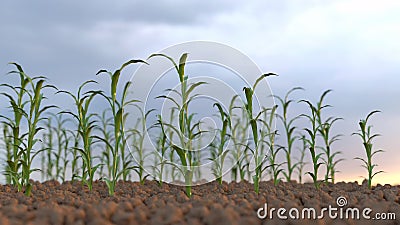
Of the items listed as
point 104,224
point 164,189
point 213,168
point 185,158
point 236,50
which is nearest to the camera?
point 104,224

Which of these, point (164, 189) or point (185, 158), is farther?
point (164, 189)

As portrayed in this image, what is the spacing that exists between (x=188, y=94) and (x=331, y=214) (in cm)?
146

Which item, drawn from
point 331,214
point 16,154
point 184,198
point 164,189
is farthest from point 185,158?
point 16,154

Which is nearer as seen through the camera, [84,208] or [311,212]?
[84,208]

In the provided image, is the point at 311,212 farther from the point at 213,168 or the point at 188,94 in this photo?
the point at 213,168

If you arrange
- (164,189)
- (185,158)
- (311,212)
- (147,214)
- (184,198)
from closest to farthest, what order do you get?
1. (147,214)
2. (311,212)
3. (184,198)
4. (185,158)
5. (164,189)

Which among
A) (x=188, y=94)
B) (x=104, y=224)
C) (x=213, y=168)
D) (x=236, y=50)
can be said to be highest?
(x=236, y=50)

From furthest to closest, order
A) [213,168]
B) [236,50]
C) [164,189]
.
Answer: [213,168] → [164,189] → [236,50]

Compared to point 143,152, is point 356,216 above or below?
below

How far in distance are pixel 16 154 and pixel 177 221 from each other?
2.24 m

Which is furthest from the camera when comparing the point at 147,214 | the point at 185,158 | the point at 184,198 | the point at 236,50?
the point at 236,50

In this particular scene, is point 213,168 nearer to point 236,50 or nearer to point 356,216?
point 236,50

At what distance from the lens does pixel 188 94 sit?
374cm

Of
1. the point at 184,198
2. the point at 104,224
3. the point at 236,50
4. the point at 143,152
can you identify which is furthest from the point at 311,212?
the point at 143,152
